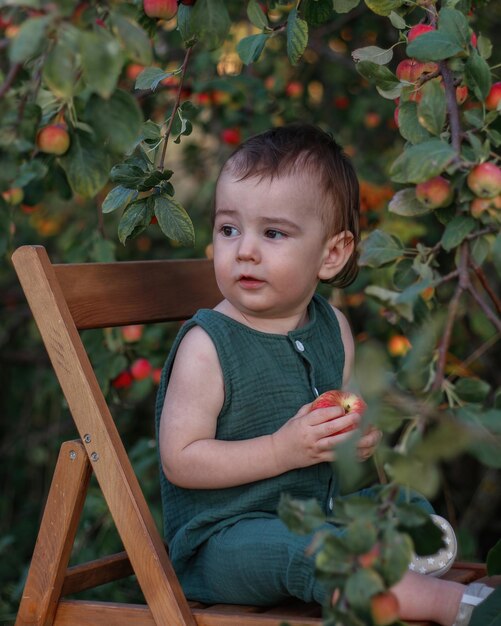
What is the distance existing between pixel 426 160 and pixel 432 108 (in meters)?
0.10

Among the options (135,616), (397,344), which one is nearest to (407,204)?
(135,616)

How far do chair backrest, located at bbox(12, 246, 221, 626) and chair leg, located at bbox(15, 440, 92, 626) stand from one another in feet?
0.16

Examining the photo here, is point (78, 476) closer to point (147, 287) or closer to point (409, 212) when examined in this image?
point (147, 287)

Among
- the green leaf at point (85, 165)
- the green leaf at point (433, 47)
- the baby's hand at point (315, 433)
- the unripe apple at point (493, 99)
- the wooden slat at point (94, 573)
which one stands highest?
the green leaf at point (433, 47)

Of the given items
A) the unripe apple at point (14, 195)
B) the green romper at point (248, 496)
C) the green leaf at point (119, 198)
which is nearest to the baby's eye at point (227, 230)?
the green romper at point (248, 496)

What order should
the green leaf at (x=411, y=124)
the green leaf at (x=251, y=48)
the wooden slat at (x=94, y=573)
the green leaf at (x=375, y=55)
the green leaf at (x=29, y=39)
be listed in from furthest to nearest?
1. the wooden slat at (x=94, y=573)
2. the green leaf at (x=251, y=48)
3. the green leaf at (x=375, y=55)
4. the green leaf at (x=411, y=124)
5. the green leaf at (x=29, y=39)

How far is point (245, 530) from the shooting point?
1.63 m

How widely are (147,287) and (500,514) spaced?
7.28ft

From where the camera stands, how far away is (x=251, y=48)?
65.3 inches


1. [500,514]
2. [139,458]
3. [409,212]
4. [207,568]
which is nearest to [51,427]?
[139,458]

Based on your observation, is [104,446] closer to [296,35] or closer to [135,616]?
[135,616]

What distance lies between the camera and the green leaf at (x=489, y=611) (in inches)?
52.4

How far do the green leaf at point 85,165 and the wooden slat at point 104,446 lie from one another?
0.15 m

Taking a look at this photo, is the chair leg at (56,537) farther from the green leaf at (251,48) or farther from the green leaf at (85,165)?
the green leaf at (251,48)
